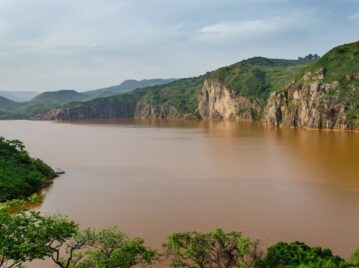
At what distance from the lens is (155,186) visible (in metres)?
59.6

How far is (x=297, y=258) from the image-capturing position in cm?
2497

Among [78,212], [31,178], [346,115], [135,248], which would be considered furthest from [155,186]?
[346,115]

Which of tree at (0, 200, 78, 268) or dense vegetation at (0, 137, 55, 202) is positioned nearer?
tree at (0, 200, 78, 268)

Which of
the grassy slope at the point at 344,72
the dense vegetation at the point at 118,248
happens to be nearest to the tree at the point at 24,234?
the dense vegetation at the point at 118,248

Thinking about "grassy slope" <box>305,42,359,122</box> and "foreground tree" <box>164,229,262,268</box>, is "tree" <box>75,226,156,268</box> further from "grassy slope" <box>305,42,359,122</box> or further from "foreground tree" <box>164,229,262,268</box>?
"grassy slope" <box>305,42,359,122</box>

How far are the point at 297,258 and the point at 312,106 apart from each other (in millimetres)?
137149

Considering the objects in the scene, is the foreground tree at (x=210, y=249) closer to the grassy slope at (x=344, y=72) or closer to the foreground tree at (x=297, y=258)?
the foreground tree at (x=297, y=258)

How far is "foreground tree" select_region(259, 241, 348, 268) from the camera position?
23.9 metres

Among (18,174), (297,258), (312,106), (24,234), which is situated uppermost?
(312,106)

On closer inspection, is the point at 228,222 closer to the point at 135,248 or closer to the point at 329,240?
the point at 329,240

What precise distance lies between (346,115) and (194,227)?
380 feet

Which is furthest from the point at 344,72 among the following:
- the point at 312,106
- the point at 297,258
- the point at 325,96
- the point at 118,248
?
the point at 118,248

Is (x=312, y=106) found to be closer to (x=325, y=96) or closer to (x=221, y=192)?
(x=325, y=96)

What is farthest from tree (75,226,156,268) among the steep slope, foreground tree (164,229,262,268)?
the steep slope
